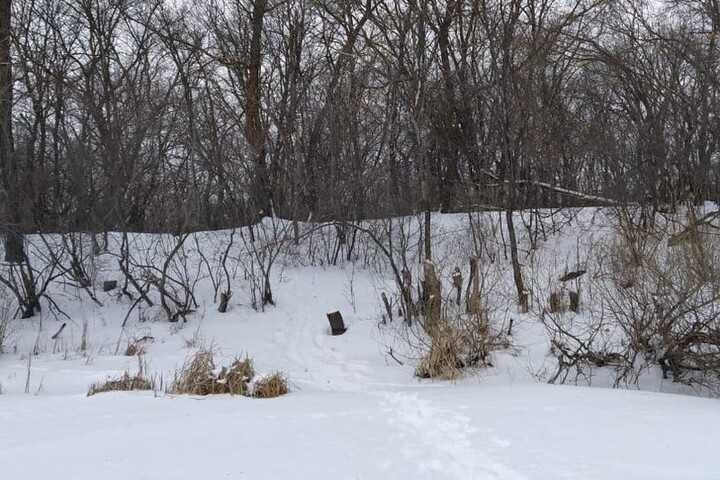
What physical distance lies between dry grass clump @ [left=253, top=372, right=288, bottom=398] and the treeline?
605cm

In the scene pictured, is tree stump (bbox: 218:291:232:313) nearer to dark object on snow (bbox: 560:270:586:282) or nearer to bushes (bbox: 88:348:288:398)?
bushes (bbox: 88:348:288:398)

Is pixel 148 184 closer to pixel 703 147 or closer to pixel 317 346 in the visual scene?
pixel 317 346

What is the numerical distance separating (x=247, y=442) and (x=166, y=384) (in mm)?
3482

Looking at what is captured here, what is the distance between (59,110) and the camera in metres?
14.2

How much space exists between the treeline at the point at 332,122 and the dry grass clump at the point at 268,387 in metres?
6.05

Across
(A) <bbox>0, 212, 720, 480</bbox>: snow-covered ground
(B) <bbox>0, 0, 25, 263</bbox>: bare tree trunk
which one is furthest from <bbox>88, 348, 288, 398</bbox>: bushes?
(B) <bbox>0, 0, 25, 263</bbox>: bare tree trunk

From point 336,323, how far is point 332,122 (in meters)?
5.72

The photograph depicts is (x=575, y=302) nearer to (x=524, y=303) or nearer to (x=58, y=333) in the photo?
(x=524, y=303)

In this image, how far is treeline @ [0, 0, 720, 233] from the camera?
1357 cm

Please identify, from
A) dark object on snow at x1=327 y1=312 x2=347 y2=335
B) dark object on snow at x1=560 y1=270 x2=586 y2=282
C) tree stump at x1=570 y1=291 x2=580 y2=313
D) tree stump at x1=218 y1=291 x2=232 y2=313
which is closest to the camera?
tree stump at x1=570 y1=291 x2=580 y2=313

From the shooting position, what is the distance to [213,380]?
7.08 m

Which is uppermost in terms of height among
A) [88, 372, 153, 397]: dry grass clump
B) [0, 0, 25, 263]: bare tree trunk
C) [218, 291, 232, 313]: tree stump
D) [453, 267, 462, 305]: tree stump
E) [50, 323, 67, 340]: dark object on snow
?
[0, 0, 25, 263]: bare tree trunk

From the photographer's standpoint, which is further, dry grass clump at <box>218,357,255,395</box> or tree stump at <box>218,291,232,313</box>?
tree stump at <box>218,291,232,313</box>

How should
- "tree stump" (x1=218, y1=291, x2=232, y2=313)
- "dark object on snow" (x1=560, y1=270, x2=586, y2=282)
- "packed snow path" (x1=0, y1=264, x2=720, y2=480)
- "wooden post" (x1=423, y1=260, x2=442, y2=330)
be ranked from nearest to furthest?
"packed snow path" (x1=0, y1=264, x2=720, y2=480), "wooden post" (x1=423, y1=260, x2=442, y2=330), "dark object on snow" (x1=560, y1=270, x2=586, y2=282), "tree stump" (x1=218, y1=291, x2=232, y2=313)
